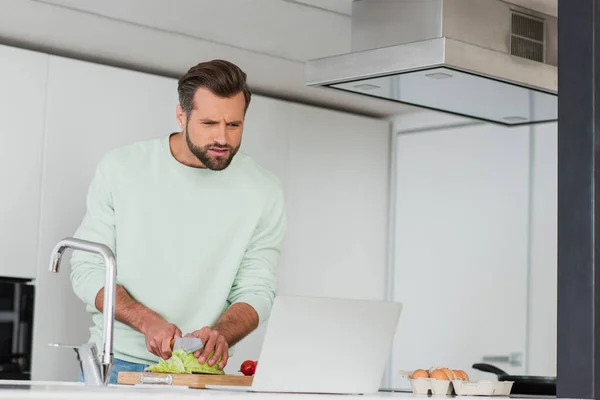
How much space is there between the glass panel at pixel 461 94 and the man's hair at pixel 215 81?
689 mm

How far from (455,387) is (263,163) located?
2787mm

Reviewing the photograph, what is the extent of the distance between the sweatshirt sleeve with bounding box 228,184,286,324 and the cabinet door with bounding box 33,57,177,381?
1.13 meters

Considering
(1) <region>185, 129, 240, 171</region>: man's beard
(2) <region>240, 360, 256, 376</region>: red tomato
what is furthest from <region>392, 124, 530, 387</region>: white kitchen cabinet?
(2) <region>240, 360, 256, 376</region>: red tomato

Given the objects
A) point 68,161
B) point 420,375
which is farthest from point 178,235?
point 420,375

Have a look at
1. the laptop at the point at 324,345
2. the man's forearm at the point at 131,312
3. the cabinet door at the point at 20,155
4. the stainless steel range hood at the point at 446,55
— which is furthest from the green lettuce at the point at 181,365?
the cabinet door at the point at 20,155

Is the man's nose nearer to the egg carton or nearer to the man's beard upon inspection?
the man's beard

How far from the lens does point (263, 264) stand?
11.2 ft

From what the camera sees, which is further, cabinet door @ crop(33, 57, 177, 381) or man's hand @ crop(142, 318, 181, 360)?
cabinet door @ crop(33, 57, 177, 381)

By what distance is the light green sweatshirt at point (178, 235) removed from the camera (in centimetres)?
333

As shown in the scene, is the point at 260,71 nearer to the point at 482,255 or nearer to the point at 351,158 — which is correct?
the point at 351,158

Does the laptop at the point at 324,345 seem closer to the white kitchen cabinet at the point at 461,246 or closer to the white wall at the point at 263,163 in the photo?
the white wall at the point at 263,163

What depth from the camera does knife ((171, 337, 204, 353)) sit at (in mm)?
2582

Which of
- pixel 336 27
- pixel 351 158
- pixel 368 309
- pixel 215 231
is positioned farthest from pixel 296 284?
pixel 368 309

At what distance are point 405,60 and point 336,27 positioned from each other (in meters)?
0.64
